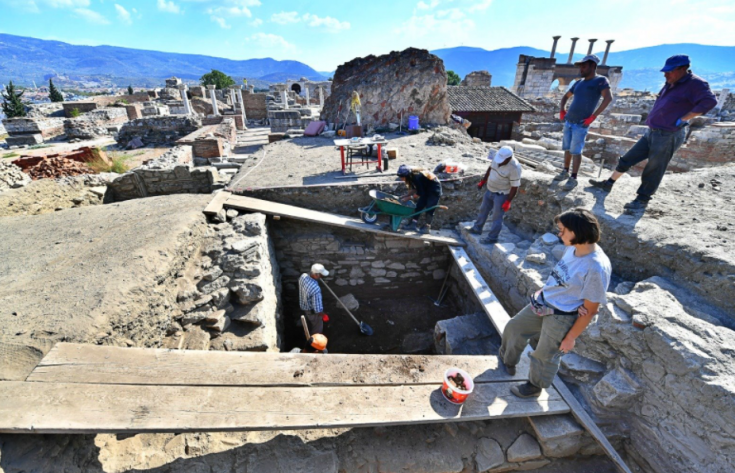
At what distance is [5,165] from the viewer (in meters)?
6.26

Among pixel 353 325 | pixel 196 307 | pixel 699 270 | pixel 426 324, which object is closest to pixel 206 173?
pixel 196 307

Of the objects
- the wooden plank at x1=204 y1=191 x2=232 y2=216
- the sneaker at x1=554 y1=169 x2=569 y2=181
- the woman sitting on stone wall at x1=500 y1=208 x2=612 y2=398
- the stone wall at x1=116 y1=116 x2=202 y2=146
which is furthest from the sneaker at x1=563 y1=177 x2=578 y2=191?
the stone wall at x1=116 y1=116 x2=202 y2=146

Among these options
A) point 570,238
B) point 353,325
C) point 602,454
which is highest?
point 570,238

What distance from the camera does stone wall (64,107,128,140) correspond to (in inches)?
667

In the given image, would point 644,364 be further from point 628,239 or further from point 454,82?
point 454,82

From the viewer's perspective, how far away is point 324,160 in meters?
8.84

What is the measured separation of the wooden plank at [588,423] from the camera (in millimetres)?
2701

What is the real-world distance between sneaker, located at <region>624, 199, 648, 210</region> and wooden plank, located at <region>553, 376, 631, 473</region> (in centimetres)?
287

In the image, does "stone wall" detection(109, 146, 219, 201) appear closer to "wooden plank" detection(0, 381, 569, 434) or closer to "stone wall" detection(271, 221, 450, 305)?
"stone wall" detection(271, 221, 450, 305)

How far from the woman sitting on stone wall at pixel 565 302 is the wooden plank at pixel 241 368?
40 cm

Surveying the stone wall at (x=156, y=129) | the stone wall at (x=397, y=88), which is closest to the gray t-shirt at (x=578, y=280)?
the stone wall at (x=397, y=88)

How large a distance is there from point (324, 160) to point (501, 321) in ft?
21.5

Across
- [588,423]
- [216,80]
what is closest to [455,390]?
[588,423]

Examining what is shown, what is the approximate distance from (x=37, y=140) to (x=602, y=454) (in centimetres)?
2490
